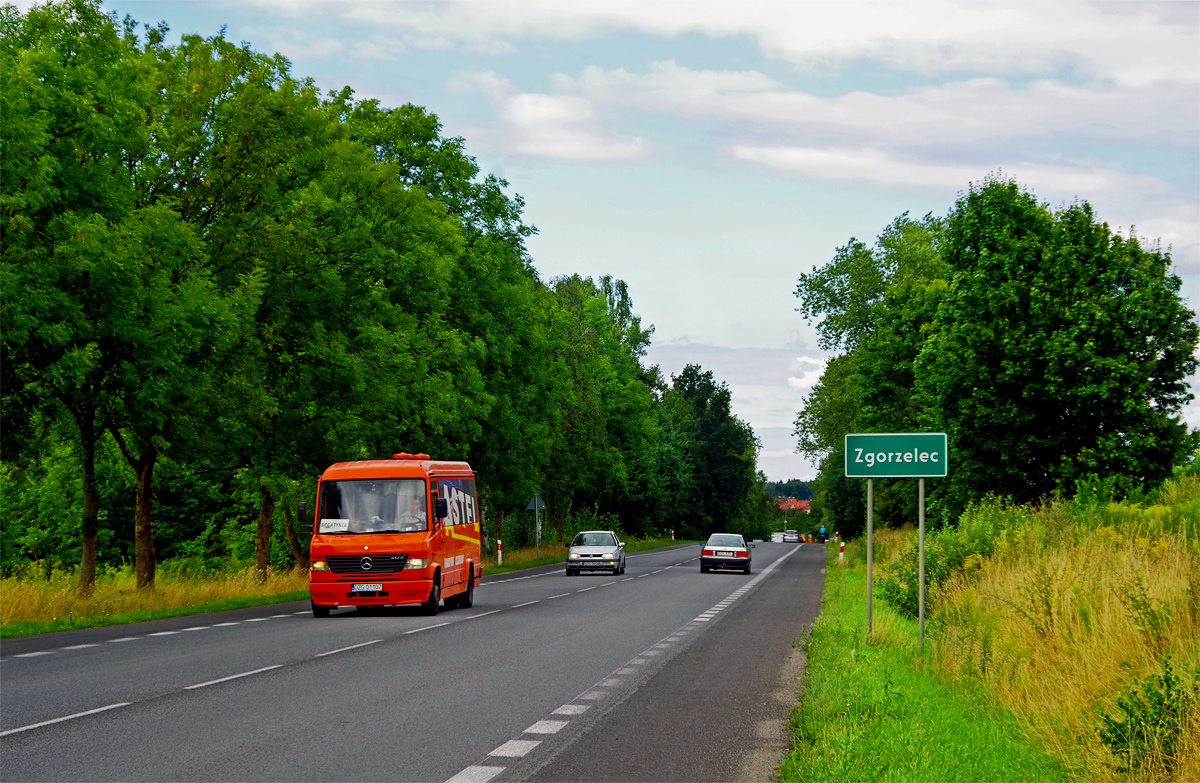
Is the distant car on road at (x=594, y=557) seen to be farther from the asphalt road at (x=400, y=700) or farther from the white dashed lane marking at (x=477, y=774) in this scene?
the white dashed lane marking at (x=477, y=774)

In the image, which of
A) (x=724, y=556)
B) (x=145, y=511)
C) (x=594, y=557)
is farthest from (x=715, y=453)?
(x=145, y=511)

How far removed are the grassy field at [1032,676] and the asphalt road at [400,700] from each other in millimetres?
711

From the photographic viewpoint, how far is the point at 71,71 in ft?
63.1

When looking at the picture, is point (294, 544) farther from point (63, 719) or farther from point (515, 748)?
point (515, 748)

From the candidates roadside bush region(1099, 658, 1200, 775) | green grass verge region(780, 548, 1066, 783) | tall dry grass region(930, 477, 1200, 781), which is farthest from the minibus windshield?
roadside bush region(1099, 658, 1200, 775)

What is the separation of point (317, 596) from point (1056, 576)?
1334cm

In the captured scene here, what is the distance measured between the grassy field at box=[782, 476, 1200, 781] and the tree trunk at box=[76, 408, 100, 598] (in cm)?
1466

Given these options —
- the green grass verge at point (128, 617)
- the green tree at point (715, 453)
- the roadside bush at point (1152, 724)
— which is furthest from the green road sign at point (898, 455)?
the green tree at point (715, 453)

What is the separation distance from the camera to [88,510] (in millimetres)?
25000

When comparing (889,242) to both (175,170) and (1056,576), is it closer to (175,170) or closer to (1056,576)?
(175,170)

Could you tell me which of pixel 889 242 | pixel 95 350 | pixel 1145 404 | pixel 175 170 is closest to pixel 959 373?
pixel 1145 404

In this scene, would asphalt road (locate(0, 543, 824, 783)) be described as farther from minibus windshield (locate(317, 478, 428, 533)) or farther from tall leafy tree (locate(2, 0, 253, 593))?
tall leafy tree (locate(2, 0, 253, 593))

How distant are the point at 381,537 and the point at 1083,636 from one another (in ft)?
45.6

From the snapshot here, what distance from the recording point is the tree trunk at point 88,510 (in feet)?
78.1
